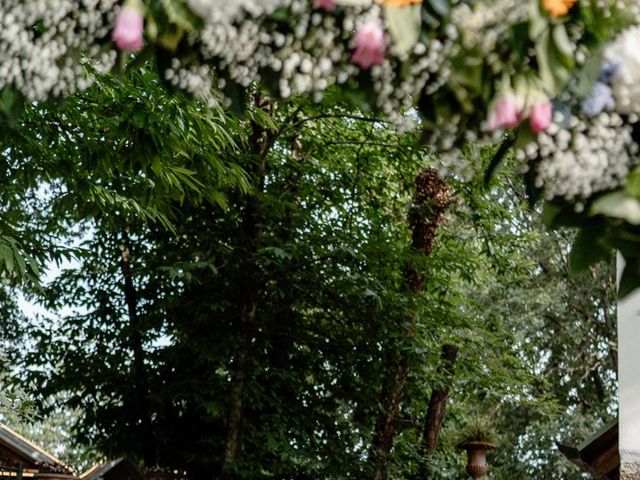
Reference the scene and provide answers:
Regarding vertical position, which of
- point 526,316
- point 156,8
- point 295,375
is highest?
point 526,316

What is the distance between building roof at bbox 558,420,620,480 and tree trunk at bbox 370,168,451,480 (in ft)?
14.8

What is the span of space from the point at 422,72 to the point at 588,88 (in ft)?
0.93

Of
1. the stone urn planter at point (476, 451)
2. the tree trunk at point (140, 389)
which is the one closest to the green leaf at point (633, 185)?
the stone urn planter at point (476, 451)

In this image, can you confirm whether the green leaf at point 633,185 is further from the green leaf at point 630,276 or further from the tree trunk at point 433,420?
the tree trunk at point 433,420

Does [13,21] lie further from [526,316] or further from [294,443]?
[526,316]

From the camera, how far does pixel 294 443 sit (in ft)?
39.2

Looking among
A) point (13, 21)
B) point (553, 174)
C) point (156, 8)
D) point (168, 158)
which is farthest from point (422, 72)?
point (168, 158)

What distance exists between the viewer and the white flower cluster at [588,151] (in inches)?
63.5

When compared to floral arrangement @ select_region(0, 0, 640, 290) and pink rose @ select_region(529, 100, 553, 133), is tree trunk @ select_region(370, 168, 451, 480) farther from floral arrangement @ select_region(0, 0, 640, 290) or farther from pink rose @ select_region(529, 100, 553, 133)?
pink rose @ select_region(529, 100, 553, 133)

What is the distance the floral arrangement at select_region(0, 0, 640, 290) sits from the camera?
1.56 m

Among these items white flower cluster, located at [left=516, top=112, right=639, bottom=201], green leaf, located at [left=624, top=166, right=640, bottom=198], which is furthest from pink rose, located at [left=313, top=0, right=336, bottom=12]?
green leaf, located at [left=624, top=166, right=640, bottom=198]

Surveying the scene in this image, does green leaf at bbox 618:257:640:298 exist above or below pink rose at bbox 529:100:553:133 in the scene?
below

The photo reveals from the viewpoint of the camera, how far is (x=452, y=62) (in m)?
1.63

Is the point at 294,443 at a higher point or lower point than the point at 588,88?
higher
